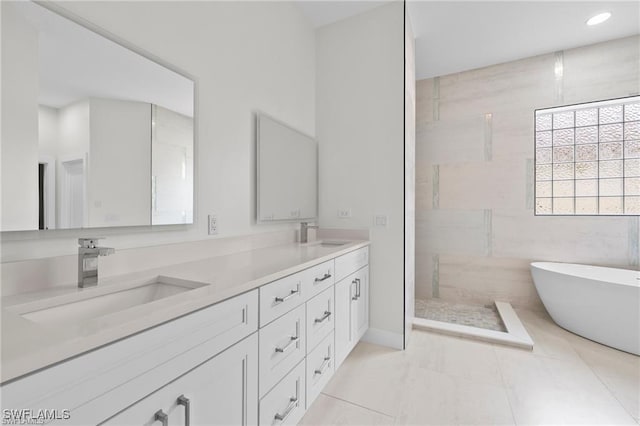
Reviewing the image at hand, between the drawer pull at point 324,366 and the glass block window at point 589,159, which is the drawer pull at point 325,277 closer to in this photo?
the drawer pull at point 324,366

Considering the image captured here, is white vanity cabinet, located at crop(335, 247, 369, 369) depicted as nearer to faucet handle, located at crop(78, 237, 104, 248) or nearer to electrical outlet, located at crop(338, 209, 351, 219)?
electrical outlet, located at crop(338, 209, 351, 219)

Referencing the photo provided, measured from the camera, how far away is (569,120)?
3092 mm

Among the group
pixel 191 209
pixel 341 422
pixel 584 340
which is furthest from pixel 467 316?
pixel 191 209

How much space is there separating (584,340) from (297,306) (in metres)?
2.76

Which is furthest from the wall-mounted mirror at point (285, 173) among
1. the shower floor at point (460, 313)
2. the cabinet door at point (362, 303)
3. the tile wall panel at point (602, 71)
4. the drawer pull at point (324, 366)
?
the tile wall panel at point (602, 71)

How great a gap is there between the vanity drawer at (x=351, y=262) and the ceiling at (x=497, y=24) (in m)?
2.13

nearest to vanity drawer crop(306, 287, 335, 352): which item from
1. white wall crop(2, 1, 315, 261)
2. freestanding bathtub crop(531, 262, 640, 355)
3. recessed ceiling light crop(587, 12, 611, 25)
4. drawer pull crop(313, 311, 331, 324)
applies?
drawer pull crop(313, 311, 331, 324)

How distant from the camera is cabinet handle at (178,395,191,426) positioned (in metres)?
0.74

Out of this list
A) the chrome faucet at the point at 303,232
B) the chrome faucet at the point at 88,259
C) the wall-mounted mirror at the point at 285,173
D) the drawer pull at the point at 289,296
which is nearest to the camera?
the chrome faucet at the point at 88,259

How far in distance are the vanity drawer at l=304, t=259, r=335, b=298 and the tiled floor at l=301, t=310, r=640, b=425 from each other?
715 millimetres

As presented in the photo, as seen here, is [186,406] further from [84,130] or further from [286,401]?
[84,130]

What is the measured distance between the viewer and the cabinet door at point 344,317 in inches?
68.7

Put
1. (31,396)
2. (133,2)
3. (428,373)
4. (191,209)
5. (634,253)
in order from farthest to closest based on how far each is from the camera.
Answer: (634,253)
(428,373)
(191,209)
(133,2)
(31,396)

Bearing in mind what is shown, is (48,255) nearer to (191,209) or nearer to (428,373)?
(191,209)
